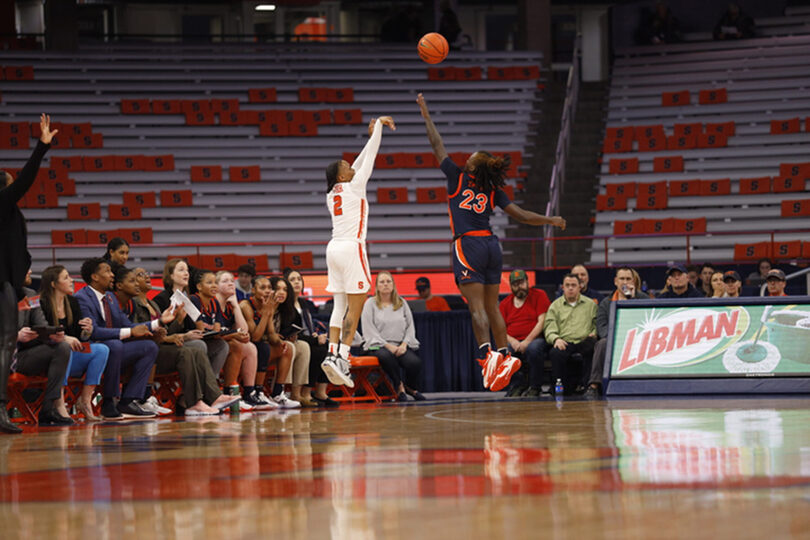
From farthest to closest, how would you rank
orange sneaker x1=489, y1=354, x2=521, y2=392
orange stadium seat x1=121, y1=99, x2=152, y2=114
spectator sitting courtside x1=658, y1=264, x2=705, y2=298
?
orange stadium seat x1=121, y1=99, x2=152, y2=114 → spectator sitting courtside x1=658, y1=264, x2=705, y2=298 → orange sneaker x1=489, y1=354, x2=521, y2=392

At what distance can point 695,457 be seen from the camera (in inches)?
164

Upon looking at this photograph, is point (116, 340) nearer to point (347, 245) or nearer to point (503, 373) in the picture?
point (347, 245)

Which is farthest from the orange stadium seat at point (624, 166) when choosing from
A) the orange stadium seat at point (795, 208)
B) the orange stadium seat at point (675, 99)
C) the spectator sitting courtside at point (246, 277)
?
the spectator sitting courtside at point (246, 277)

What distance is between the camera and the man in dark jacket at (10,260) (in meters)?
6.74

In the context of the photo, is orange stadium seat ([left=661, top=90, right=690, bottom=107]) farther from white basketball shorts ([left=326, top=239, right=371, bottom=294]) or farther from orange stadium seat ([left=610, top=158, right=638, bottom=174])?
white basketball shorts ([left=326, top=239, right=371, bottom=294])

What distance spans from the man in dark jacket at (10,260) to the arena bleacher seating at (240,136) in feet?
37.3

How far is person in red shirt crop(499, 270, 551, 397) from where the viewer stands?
418 inches

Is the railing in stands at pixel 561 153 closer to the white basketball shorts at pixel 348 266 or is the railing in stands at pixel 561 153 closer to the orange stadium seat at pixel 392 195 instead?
the orange stadium seat at pixel 392 195

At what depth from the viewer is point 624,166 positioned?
21.0 m

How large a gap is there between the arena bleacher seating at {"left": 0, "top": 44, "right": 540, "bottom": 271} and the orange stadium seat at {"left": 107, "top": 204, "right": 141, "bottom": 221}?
0.02 metres

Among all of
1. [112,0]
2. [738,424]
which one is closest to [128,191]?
[112,0]

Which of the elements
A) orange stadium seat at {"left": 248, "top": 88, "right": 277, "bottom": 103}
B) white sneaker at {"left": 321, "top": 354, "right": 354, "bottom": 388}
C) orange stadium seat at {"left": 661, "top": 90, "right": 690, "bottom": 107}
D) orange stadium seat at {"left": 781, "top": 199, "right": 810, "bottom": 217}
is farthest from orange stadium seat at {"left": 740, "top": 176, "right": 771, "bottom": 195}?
white sneaker at {"left": 321, "top": 354, "right": 354, "bottom": 388}

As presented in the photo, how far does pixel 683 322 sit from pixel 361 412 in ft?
9.84

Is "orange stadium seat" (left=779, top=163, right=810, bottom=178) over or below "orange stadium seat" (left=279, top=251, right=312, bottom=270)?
over
